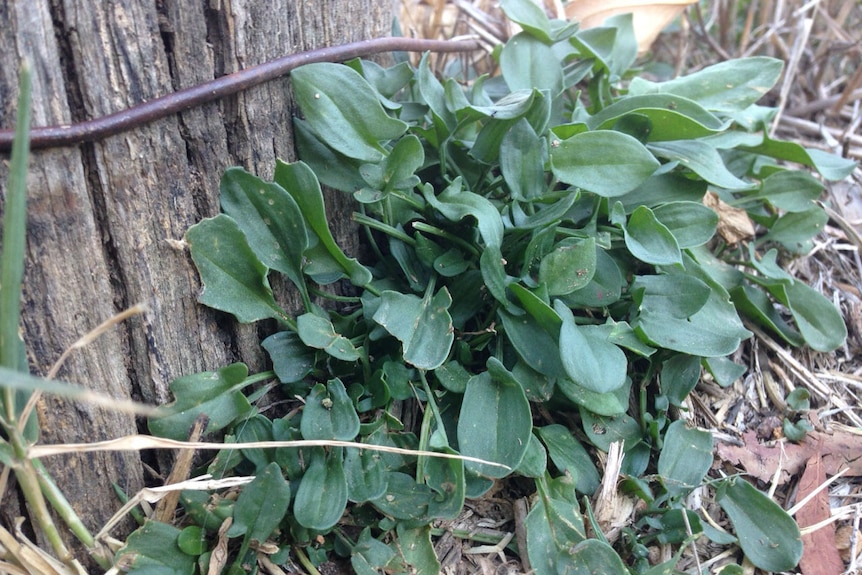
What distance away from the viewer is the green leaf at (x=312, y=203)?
1101mm

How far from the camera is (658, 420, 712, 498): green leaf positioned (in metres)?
1.20

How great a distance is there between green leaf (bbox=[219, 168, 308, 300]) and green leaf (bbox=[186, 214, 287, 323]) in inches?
1.2

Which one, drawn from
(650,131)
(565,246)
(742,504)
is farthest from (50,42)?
(742,504)

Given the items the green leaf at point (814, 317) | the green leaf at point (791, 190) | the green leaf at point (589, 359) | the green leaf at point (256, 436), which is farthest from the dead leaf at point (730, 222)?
the green leaf at point (256, 436)

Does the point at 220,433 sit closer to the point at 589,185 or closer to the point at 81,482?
the point at 81,482

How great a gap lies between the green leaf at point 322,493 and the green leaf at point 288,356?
14 centimetres

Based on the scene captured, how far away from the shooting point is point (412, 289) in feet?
→ 4.17

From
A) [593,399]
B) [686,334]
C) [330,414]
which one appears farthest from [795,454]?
[330,414]

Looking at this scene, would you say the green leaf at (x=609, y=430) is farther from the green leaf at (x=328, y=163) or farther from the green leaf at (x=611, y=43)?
the green leaf at (x=611, y=43)

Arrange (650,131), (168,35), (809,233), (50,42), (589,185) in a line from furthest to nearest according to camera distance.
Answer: (809,233) → (650,131) → (589,185) → (168,35) → (50,42)

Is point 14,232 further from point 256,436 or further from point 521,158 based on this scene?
point 521,158

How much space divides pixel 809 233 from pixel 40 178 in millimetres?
1596

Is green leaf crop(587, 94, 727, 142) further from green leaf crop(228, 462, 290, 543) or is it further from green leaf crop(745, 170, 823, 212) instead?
green leaf crop(228, 462, 290, 543)

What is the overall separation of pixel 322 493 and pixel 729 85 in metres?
1.31
